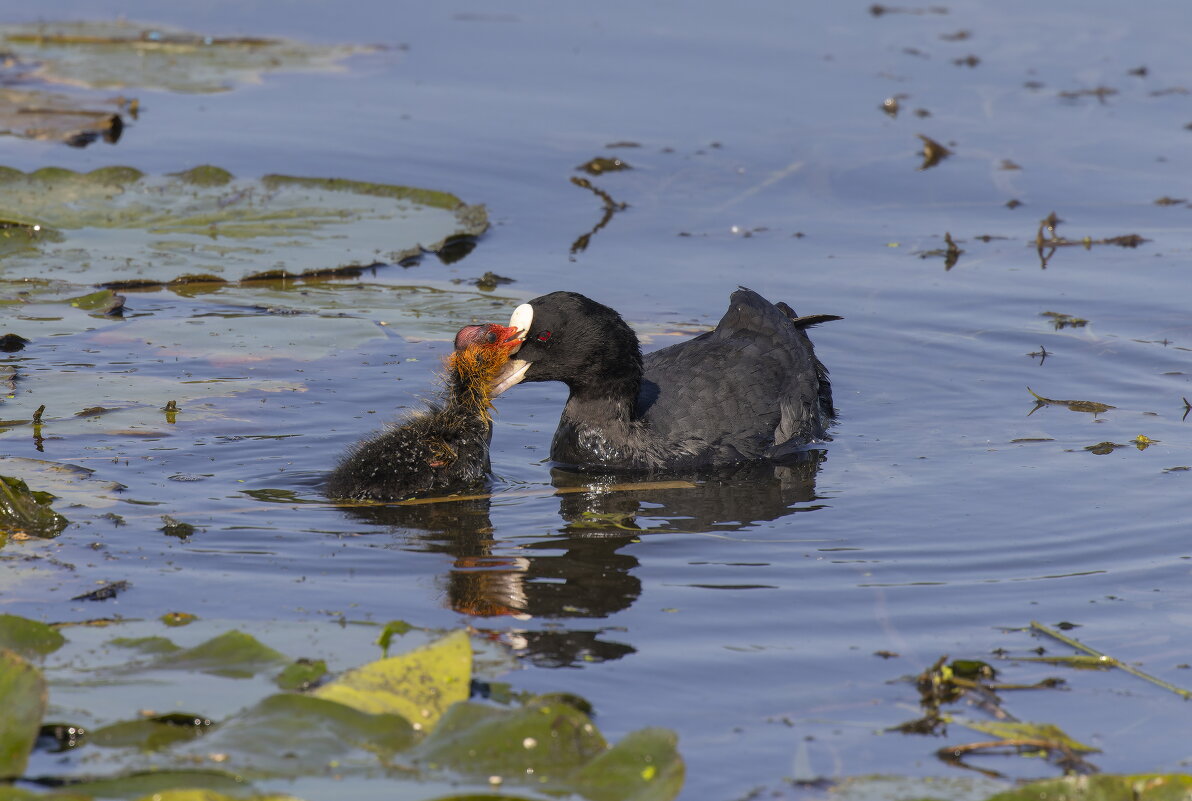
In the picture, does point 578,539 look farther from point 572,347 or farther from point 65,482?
point 65,482

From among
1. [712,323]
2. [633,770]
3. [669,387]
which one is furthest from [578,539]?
[712,323]

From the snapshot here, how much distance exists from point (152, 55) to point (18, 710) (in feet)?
29.3

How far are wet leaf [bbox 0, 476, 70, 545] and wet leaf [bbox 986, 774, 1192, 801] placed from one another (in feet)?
9.47

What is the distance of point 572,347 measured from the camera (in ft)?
19.4

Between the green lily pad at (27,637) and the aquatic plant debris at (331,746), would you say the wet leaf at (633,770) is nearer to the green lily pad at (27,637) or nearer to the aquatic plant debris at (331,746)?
the aquatic plant debris at (331,746)

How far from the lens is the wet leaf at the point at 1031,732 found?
3400 mm

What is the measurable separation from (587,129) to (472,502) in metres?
5.07

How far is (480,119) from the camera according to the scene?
10094 mm

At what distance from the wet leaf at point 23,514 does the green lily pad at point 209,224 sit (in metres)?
2.71

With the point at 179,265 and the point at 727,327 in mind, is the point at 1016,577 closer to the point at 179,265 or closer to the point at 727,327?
the point at 727,327

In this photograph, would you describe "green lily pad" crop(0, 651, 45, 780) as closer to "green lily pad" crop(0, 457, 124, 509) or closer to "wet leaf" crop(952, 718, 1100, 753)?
"green lily pad" crop(0, 457, 124, 509)

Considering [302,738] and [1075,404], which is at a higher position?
[1075,404]

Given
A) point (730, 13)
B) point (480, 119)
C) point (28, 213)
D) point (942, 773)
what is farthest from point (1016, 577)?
point (730, 13)

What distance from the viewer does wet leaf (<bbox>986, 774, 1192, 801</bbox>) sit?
9.80 ft
